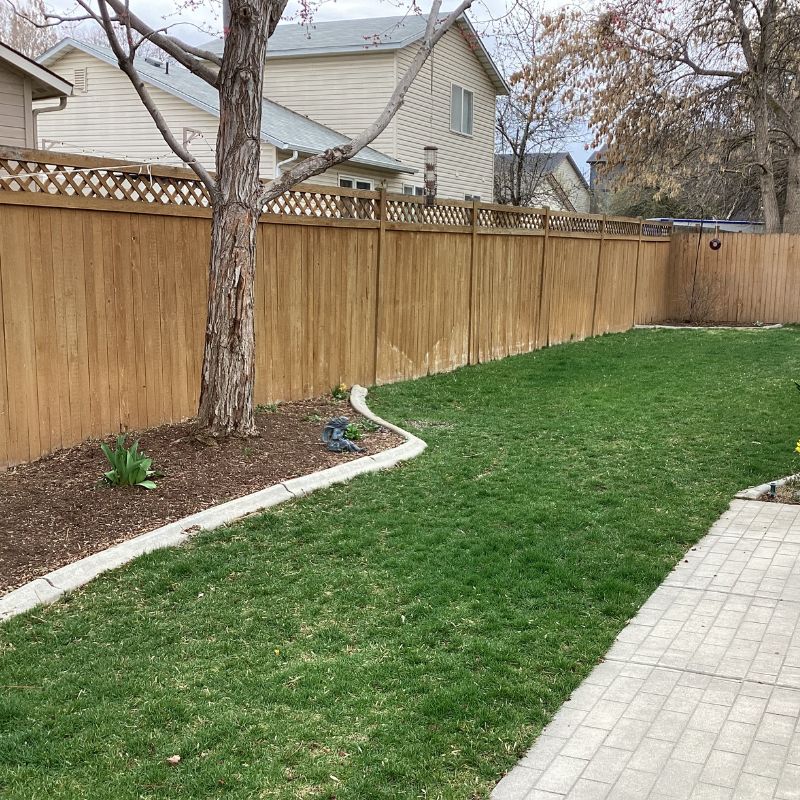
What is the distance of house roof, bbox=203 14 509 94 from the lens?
740 inches

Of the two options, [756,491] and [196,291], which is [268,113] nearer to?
[196,291]

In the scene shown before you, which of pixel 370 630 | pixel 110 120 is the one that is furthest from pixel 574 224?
pixel 370 630

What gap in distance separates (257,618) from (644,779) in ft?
6.15

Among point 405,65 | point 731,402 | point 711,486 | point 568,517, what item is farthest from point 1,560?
point 405,65

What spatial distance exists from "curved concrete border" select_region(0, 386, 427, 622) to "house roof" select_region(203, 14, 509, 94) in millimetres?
13712

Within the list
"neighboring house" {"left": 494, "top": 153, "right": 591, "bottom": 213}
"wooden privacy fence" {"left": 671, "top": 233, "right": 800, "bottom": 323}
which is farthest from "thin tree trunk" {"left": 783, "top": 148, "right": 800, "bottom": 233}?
"neighboring house" {"left": 494, "top": 153, "right": 591, "bottom": 213}

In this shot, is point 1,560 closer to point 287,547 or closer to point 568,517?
point 287,547

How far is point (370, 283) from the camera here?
921 centimetres

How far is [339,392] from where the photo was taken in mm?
8680

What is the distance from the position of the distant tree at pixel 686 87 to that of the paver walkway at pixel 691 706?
17526 mm

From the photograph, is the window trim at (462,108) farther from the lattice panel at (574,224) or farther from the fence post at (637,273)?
the lattice panel at (574,224)

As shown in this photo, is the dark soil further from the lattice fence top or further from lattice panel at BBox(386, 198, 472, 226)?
lattice panel at BBox(386, 198, 472, 226)

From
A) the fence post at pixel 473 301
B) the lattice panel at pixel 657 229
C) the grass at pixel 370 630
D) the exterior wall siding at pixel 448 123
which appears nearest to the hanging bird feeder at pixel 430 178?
the fence post at pixel 473 301

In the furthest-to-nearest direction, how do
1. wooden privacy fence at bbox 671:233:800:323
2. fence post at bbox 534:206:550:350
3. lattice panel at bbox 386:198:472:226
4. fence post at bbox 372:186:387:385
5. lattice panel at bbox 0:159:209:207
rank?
wooden privacy fence at bbox 671:233:800:323 → fence post at bbox 534:206:550:350 → lattice panel at bbox 386:198:472:226 → fence post at bbox 372:186:387:385 → lattice panel at bbox 0:159:209:207
